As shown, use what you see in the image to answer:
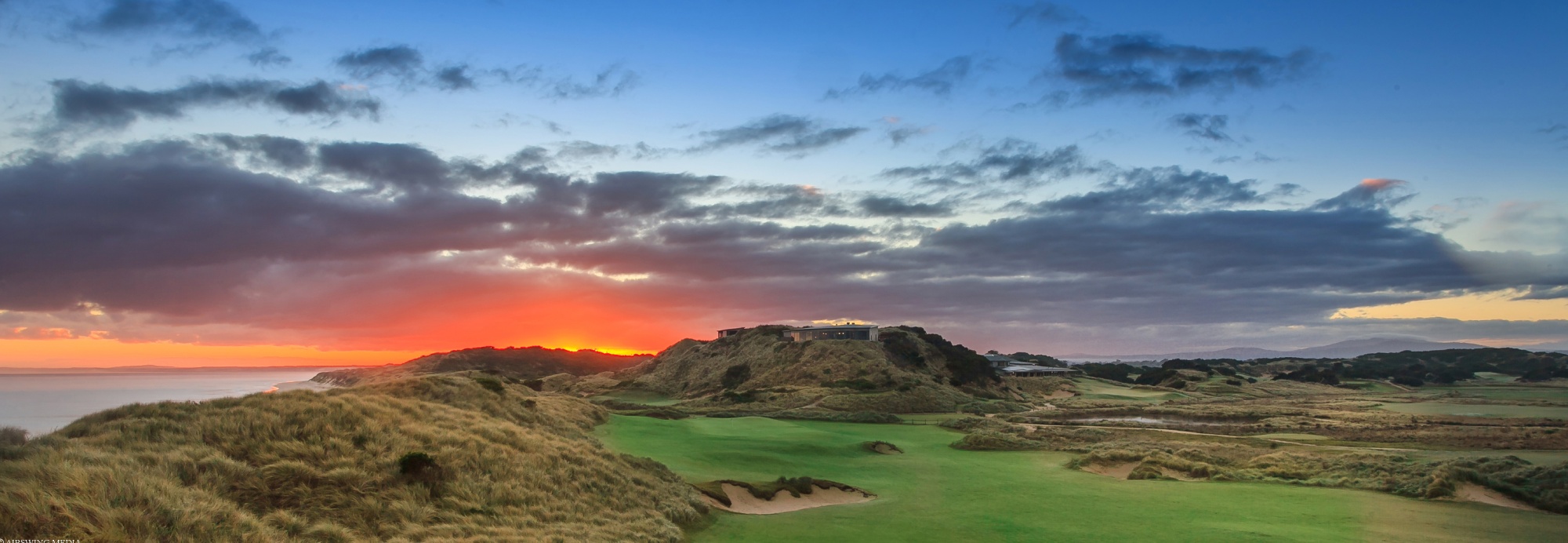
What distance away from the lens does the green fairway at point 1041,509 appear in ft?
49.3

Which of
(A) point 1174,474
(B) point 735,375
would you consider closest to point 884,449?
(A) point 1174,474

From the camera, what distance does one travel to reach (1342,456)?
86.5 ft

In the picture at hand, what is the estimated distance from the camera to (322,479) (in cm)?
1240

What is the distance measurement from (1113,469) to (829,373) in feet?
198

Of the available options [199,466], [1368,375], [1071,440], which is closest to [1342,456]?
[1071,440]

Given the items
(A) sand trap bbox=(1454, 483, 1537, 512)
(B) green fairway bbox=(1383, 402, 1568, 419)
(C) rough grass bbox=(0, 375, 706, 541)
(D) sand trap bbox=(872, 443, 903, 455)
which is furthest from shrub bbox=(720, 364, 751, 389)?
(A) sand trap bbox=(1454, 483, 1537, 512)

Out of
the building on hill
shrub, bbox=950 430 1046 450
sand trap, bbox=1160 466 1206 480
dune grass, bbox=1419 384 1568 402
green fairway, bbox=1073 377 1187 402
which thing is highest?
the building on hill

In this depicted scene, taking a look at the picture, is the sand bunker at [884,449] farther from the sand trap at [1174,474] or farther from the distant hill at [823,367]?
the distant hill at [823,367]

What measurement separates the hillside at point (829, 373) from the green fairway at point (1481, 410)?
36.9 meters

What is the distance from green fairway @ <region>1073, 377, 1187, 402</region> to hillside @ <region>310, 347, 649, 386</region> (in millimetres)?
78417

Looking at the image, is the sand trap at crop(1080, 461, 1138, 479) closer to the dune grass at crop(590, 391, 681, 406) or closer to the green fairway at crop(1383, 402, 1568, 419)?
the green fairway at crop(1383, 402, 1568, 419)

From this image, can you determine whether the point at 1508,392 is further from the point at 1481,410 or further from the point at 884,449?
the point at 884,449

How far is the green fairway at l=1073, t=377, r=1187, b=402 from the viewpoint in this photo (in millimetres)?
86000

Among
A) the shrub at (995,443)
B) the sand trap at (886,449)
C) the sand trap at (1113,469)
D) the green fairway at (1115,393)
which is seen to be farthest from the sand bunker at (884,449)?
the green fairway at (1115,393)
